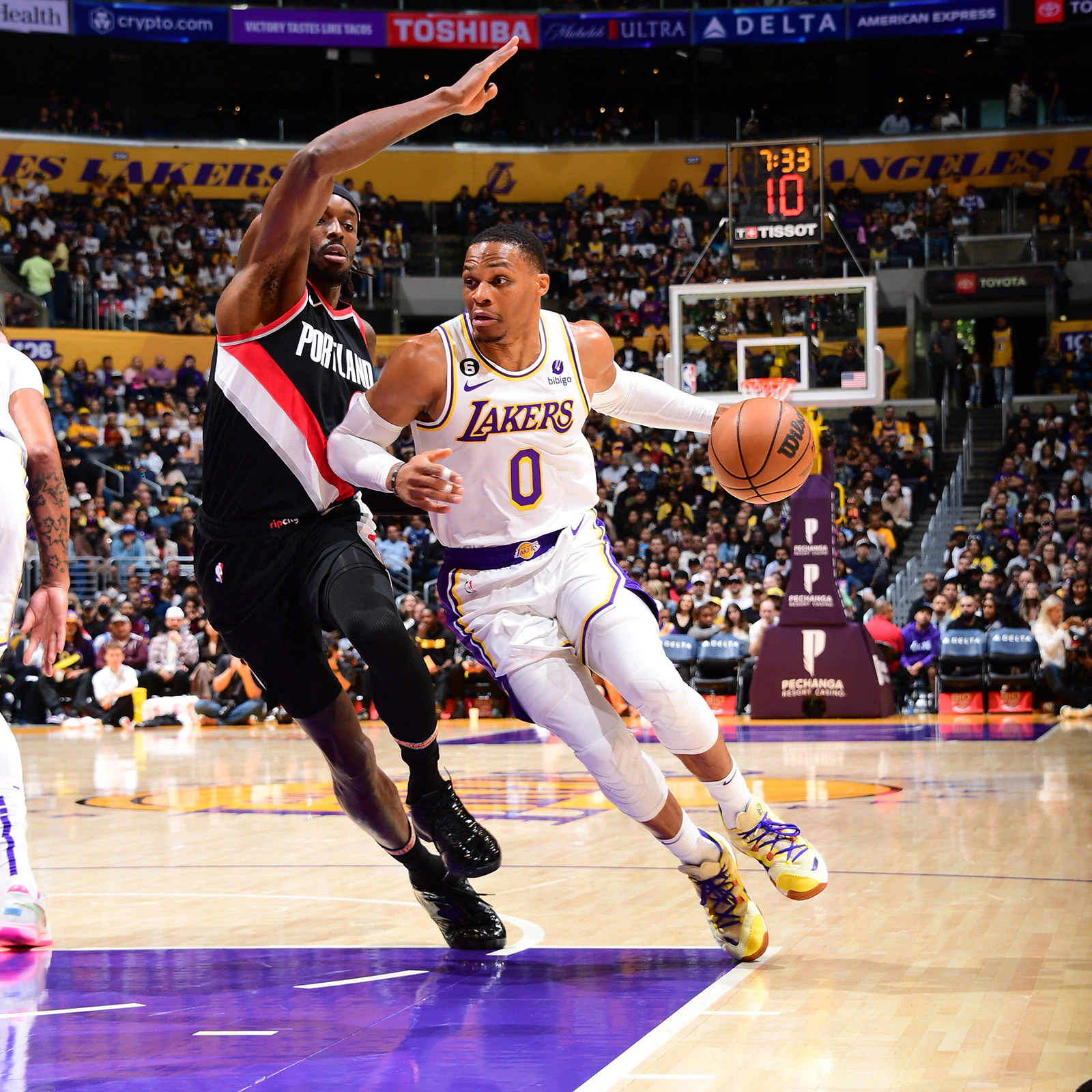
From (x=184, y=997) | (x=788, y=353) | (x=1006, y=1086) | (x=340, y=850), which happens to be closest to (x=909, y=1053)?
(x=1006, y=1086)

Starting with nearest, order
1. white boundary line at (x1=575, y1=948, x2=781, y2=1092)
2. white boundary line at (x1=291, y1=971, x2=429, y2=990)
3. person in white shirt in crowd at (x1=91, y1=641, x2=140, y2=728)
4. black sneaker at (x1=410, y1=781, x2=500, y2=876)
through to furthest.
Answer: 1. white boundary line at (x1=575, y1=948, x2=781, y2=1092)
2. white boundary line at (x1=291, y1=971, x2=429, y2=990)
3. black sneaker at (x1=410, y1=781, x2=500, y2=876)
4. person in white shirt in crowd at (x1=91, y1=641, x2=140, y2=728)

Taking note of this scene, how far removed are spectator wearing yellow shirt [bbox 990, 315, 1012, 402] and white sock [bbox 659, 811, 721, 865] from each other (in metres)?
20.9

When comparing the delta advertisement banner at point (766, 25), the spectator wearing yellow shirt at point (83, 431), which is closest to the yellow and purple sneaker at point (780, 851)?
the spectator wearing yellow shirt at point (83, 431)

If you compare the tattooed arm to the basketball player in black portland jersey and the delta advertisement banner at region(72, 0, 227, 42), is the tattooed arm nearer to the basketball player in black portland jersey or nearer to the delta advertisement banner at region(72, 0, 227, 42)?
the basketball player in black portland jersey

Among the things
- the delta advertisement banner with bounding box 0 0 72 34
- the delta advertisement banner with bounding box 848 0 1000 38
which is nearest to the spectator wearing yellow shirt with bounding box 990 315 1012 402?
the delta advertisement banner with bounding box 848 0 1000 38

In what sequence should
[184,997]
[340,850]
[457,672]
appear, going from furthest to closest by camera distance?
[457,672] → [340,850] → [184,997]

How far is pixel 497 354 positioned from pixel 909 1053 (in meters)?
2.35

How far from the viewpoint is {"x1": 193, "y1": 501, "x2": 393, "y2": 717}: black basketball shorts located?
4406mm

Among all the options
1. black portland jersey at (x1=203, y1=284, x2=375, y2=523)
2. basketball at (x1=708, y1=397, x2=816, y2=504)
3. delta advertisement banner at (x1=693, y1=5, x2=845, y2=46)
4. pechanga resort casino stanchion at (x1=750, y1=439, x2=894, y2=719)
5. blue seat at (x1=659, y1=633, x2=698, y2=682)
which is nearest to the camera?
black portland jersey at (x1=203, y1=284, x2=375, y2=523)

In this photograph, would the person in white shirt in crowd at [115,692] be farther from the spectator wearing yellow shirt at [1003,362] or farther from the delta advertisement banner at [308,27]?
the delta advertisement banner at [308,27]

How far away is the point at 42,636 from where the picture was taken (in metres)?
4.60

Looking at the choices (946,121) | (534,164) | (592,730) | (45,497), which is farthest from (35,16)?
(592,730)

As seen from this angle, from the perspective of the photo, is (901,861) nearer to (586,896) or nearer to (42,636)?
(586,896)

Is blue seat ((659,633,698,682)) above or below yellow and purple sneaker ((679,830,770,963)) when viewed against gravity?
below
